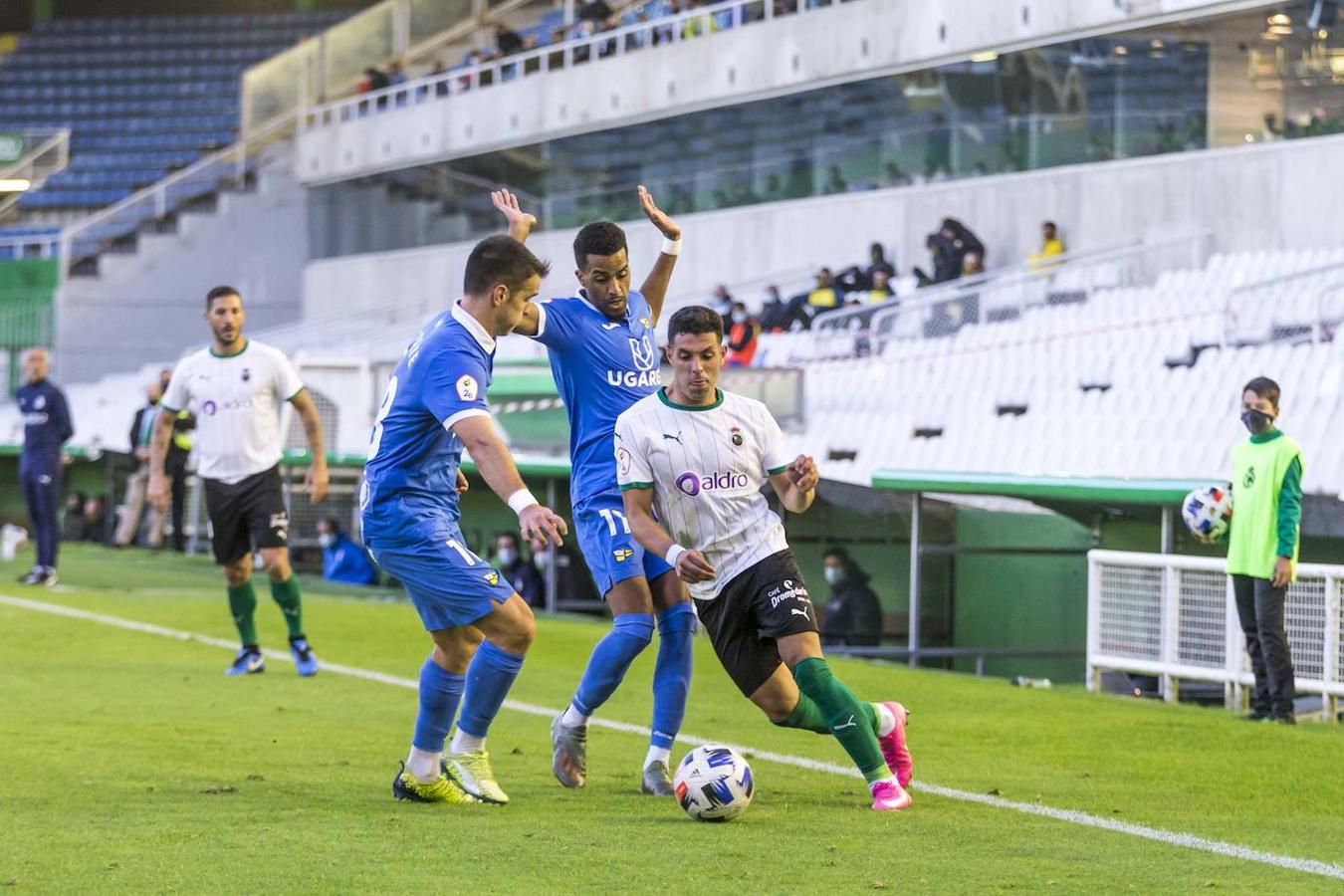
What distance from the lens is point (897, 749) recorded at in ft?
24.5

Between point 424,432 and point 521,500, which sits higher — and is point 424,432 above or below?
above

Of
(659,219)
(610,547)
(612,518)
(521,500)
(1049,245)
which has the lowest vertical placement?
(610,547)

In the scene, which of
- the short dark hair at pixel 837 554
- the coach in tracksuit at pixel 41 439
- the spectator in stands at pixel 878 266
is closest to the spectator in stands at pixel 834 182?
the spectator in stands at pixel 878 266

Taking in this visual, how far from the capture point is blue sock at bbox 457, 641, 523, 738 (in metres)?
7.09

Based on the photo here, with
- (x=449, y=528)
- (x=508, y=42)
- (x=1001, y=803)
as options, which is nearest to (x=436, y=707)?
(x=449, y=528)

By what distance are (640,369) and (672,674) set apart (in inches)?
46.0

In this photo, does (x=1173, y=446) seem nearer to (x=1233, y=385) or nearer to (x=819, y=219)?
(x=1233, y=385)

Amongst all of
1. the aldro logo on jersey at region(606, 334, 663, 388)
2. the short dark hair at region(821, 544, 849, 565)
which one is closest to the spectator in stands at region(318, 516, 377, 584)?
the short dark hair at region(821, 544, 849, 565)

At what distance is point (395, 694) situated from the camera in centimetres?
1111

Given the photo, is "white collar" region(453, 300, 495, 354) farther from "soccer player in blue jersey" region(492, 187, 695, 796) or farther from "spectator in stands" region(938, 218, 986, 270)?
"spectator in stands" region(938, 218, 986, 270)

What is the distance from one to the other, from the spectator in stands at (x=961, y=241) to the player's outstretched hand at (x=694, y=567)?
18.3 metres

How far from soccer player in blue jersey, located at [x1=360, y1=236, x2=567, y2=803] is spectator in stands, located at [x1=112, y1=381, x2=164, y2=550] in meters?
17.5

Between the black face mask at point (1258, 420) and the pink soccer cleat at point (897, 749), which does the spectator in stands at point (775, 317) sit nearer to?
the black face mask at point (1258, 420)

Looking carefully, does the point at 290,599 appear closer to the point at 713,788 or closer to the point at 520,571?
the point at 713,788
